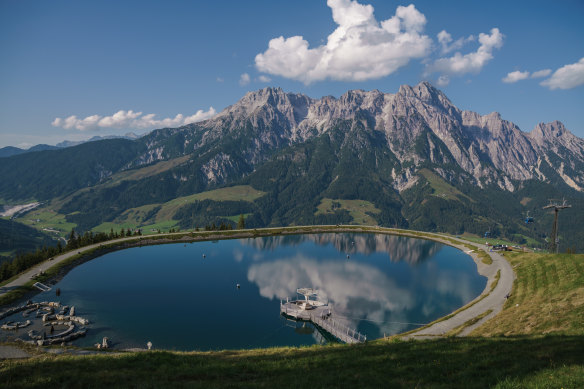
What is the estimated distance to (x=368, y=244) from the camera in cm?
17525

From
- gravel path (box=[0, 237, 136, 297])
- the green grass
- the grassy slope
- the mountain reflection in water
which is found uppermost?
the grassy slope

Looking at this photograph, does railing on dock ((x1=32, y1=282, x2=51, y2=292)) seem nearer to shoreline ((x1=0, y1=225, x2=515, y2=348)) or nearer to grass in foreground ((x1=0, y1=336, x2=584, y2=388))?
shoreline ((x1=0, y1=225, x2=515, y2=348))

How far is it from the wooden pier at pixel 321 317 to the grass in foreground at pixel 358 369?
116 feet

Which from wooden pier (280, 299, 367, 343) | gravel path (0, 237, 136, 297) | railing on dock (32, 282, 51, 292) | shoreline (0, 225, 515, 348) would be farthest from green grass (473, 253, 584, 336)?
gravel path (0, 237, 136, 297)

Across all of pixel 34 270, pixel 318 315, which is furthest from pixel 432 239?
pixel 34 270

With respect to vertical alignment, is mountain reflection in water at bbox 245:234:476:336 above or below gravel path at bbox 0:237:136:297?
below

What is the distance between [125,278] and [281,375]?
9418 centimetres

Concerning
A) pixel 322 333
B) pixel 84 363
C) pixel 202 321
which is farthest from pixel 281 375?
pixel 202 321

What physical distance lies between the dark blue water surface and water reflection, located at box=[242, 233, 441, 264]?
6.18 feet

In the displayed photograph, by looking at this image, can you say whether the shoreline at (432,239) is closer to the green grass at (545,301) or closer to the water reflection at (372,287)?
the green grass at (545,301)

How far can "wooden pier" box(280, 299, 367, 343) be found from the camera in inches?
2484

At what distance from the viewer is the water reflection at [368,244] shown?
6063 inches

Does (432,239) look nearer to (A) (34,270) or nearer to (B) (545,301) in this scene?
(B) (545,301)

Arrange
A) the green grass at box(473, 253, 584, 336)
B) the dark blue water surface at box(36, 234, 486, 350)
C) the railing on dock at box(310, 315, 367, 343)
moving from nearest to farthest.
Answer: the green grass at box(473, 253, 584, 336) < the railing on dock at box(310, 315, 367, 343) < the dark blue water surface at box(36, 234, 486, 350)
